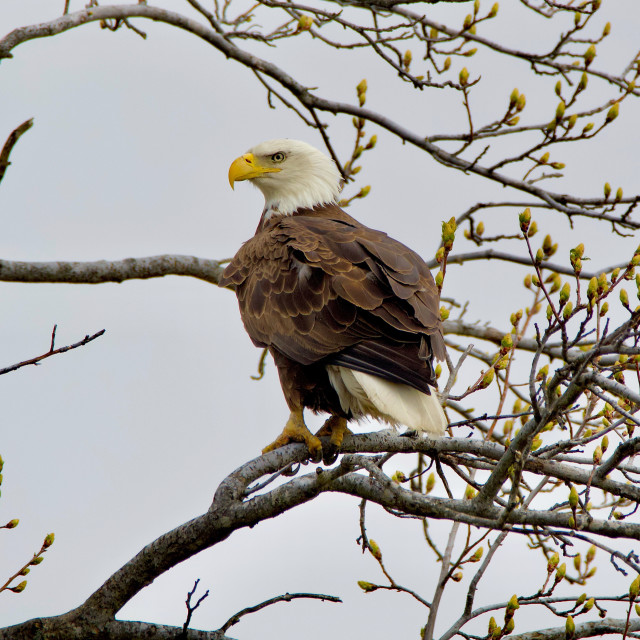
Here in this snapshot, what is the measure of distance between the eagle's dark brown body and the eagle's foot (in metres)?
0.08

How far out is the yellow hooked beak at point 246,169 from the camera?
5.89 m

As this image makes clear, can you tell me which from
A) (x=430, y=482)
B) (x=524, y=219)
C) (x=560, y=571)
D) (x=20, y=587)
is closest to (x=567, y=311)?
(x=524, y=219)

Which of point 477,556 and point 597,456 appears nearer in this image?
point 597,456

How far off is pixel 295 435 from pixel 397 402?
836 mm

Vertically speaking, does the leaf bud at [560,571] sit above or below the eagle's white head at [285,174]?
below

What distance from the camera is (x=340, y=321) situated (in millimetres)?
4258

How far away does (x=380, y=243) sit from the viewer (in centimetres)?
483

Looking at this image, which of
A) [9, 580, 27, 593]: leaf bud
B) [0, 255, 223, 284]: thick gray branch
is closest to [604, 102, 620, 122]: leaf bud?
[0, 255, 223, 284]: thick gray branch

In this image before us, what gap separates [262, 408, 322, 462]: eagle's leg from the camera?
4562 mm

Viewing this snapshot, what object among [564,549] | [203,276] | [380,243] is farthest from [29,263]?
[564,549]

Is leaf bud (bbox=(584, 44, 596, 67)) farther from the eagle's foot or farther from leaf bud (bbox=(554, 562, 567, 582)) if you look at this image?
leaf bud (bbox=(554, 562, 567, 582))

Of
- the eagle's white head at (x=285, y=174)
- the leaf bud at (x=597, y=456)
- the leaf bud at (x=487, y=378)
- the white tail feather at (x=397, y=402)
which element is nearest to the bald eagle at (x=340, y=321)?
the white tail feather at (x=397, y=402)

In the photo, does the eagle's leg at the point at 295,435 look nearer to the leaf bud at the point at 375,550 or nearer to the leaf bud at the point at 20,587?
the leaf bud at the point at 375,550

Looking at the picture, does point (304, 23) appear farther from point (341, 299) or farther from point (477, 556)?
point (477, 556)
